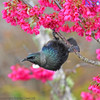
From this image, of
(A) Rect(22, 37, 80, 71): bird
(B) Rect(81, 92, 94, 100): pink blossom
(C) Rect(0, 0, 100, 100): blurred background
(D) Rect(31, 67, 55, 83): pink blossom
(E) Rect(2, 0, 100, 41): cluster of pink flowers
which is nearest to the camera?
(E) Rect(2, 0, 100, 41): cluster of pink flowers

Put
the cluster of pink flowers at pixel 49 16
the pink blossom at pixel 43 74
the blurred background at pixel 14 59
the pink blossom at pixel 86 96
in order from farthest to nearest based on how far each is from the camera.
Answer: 1. the blurred background at pixel 14 59
2. the pink blossom at pixel 43 74
3. the pink blossom at pixel 86 96
4. the cluster of pink flowers at pixel 49 16

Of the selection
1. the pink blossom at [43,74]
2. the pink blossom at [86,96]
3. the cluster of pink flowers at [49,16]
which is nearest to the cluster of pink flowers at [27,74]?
the pink blossom at [43,74]

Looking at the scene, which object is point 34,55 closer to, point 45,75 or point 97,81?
point 97,81

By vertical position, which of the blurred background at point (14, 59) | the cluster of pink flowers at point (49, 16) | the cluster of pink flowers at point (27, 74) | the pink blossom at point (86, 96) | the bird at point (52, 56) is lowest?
the blurred background at point (14, 59)

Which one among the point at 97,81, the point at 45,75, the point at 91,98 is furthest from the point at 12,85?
the point at 97,81

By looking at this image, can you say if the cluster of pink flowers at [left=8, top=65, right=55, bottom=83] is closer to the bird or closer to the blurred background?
the bird

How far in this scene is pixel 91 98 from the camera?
13.7ft

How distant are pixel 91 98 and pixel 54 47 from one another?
134 centimetres

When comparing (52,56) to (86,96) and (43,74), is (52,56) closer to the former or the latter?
(86,96)

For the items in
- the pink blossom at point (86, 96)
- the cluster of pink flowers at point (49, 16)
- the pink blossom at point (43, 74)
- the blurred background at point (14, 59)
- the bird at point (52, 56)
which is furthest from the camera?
the blurred background at point (14, 59)

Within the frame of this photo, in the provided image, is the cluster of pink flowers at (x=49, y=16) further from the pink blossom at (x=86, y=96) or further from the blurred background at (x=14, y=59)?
the blurred background at (x=14, y=59)

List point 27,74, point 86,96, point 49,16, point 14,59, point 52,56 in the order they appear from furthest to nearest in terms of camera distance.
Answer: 1. point 14,59
2. point 27,74
3. point 86,96
4. point 52,56
5. point 49,16

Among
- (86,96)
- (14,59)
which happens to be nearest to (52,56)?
(86,96)

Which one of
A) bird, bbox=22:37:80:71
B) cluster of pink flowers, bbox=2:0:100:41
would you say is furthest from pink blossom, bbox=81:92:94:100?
cluster of pink flowers, bbox=2:0:100:41
